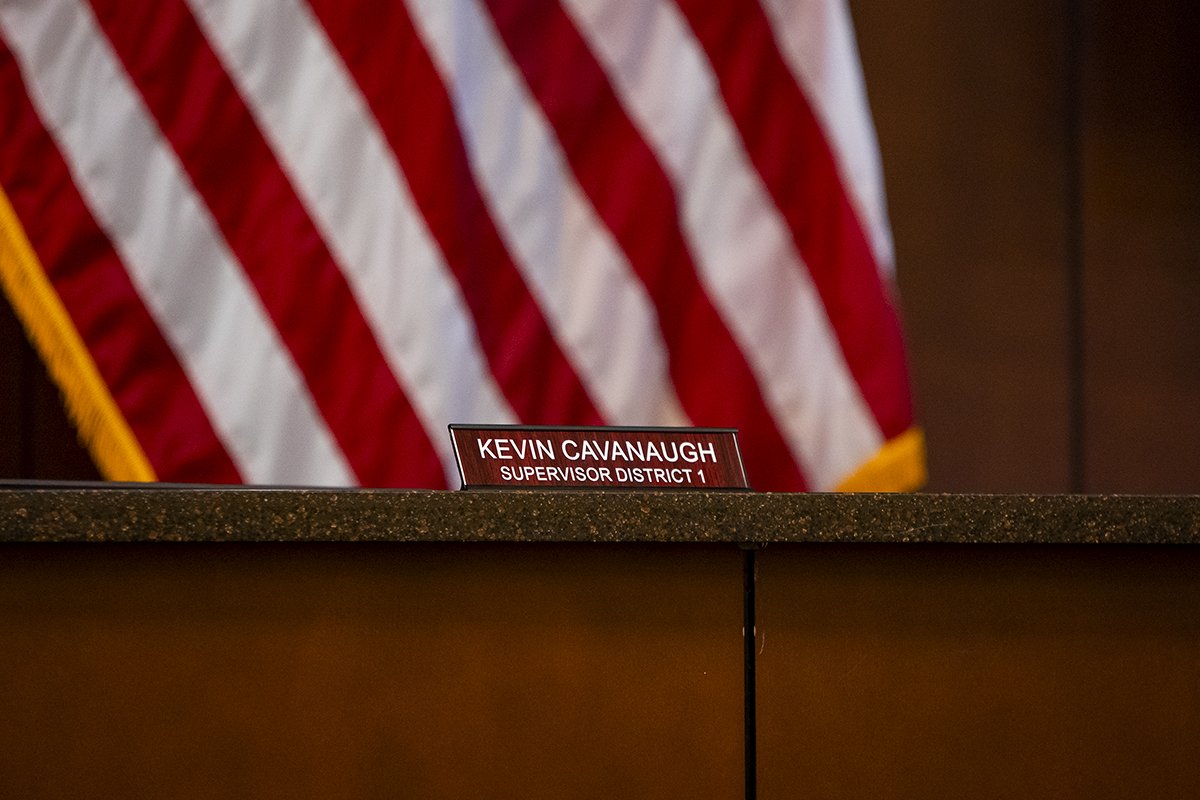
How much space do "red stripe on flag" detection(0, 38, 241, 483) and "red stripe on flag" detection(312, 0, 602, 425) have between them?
38 cm

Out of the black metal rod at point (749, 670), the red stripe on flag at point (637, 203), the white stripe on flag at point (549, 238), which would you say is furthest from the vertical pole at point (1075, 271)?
the black metal rod at point (749, 670)

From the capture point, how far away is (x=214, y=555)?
1.74ft

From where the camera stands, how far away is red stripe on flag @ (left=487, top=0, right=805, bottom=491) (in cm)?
Result: 138

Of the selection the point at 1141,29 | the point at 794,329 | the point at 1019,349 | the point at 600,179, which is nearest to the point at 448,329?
the point at 600,179

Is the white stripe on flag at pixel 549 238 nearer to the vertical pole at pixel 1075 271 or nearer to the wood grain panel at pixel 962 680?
the vertical pole at pixel 1075 271

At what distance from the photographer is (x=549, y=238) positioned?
4.58ft

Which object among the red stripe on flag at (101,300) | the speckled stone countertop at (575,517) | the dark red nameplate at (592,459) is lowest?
the speckled stone countertop at (575,517)

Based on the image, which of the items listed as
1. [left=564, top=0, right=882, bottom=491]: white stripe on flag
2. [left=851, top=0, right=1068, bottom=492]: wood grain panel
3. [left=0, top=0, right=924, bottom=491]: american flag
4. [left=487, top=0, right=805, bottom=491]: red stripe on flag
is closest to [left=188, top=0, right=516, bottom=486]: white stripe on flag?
[left=0, top=0, right=924, bottom=491]: american flag

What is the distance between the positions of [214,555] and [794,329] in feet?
3.28

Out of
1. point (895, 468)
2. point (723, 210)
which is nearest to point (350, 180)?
point (723, 210)

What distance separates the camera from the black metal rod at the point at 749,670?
0.55 metres

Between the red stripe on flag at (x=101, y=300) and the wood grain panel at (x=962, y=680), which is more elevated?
the red stripe on flag at (x=101, y=300)

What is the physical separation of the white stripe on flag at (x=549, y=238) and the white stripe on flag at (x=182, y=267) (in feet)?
1.13

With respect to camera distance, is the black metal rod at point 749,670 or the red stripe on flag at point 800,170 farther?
the red stripe on flag at point 800,170
